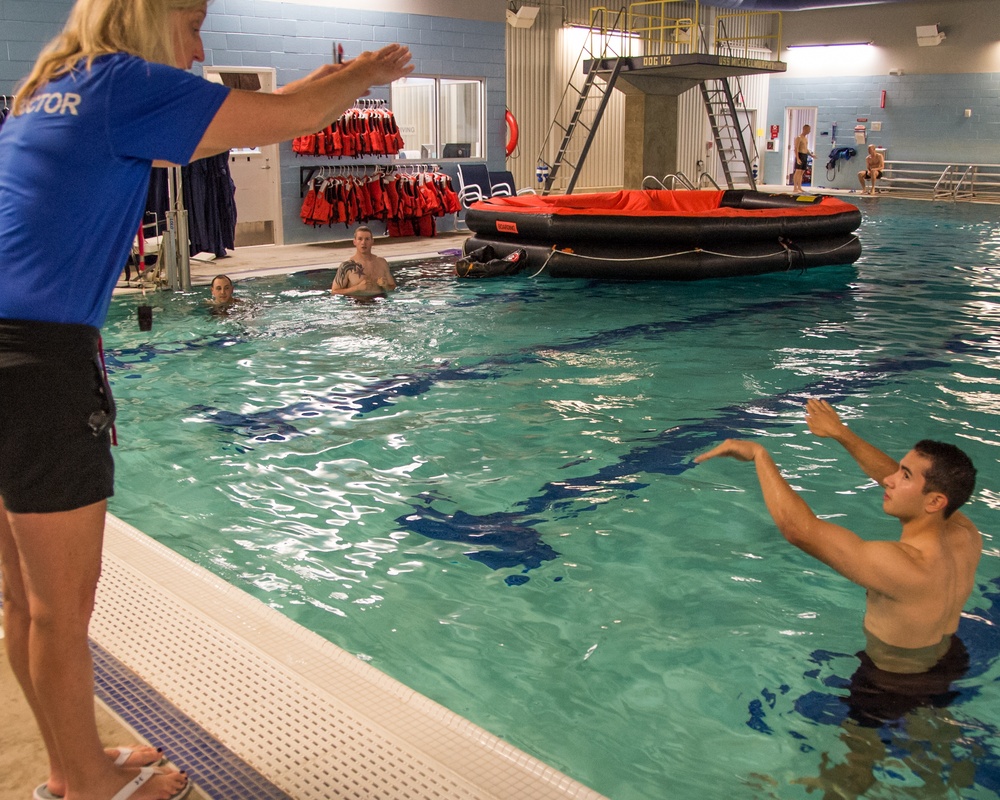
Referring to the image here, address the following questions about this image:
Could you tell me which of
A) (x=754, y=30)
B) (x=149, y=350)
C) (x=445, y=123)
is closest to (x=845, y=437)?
(x=149, y=350)

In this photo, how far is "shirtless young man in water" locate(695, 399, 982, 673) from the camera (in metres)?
2.52

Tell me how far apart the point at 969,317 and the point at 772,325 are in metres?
2.00

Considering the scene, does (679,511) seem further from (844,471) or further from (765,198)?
(765,198)

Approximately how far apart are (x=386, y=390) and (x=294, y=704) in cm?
415

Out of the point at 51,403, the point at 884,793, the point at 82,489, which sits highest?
the point at 51,403

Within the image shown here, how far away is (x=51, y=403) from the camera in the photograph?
1680 millimetres

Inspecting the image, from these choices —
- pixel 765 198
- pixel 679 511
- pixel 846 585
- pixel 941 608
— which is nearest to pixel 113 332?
pixel 679 511

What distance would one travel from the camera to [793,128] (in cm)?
2939

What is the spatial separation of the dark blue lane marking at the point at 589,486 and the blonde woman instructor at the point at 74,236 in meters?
2.27

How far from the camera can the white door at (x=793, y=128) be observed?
28.4 meters

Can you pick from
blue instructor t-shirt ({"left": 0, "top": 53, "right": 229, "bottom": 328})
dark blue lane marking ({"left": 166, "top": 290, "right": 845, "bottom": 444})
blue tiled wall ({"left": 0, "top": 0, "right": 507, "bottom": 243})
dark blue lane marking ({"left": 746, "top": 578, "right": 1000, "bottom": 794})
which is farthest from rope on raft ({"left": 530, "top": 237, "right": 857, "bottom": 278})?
blue instructor t-shirt ({"left": 0, "top": 53, "right": 229, "bottom": 328})

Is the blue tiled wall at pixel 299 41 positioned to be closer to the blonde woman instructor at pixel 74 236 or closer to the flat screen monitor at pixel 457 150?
the flat screen monitor at pixel 457 150

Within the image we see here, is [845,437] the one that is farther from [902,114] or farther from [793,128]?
[793,128]

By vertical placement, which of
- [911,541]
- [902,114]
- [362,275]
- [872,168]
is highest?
[902,114]
